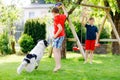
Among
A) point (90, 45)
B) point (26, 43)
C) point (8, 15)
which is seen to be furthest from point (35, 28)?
point (90, 45)

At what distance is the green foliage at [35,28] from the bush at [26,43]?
0.45 m

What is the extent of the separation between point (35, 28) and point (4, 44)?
2433mm

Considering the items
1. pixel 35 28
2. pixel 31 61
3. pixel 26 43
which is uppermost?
pixel 31 61

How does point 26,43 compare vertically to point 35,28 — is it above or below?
below

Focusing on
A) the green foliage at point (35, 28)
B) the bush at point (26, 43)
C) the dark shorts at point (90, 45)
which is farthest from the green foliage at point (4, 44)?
the dark shorts at point (90, 45)

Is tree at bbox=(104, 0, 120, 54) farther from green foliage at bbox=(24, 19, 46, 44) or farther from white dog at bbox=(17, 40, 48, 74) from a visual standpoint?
white dog at bbox=(17, 40, 48, 74)

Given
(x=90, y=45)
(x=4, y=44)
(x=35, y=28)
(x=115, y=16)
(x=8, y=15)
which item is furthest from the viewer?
(x=8, y=15)

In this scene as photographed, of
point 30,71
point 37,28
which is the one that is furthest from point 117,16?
point 30,71

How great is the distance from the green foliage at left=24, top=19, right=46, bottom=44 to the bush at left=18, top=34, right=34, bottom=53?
1.49 ft

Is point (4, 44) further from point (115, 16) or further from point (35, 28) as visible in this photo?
point (115, 16)

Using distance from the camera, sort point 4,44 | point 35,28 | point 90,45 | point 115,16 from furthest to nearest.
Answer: point 4,44 < point 35,28 < point 115,16 < point 90,45

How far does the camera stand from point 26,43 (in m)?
24.7

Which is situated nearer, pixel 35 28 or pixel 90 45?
pixel 90 45

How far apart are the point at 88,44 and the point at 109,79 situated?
4.42 metres
